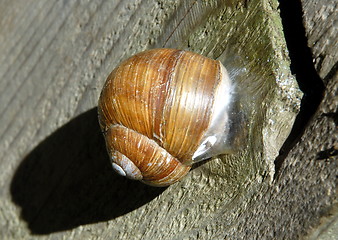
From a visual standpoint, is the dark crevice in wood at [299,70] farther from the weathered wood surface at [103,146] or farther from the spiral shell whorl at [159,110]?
the spiral shell whorl at [159,110]

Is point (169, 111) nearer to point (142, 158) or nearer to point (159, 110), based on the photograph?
point (159, 110)

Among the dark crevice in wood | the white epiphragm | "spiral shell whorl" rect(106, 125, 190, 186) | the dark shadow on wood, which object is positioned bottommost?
the dark shadow on wood

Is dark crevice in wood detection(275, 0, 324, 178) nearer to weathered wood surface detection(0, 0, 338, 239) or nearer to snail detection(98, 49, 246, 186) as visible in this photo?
weathered wood surface detection(0, 0, 338, 239)

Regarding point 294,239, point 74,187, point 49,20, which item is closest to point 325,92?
point 294,239

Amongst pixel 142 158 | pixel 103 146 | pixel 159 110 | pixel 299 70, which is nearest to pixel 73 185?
pixel 103 146

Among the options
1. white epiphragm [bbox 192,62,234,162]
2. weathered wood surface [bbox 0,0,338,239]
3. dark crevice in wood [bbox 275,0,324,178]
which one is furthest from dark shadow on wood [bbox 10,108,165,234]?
dark crevice in wood [bbox 275,0,324,178]

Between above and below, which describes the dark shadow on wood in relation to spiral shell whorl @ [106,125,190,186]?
below

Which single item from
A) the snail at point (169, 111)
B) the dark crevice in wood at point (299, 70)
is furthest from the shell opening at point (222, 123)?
the dark crevice in wood at point (299, 70)
